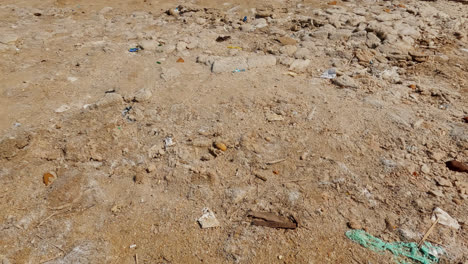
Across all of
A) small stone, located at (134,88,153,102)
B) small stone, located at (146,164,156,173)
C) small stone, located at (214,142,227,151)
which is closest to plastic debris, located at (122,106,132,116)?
small stone, located at (134,88,153,102)

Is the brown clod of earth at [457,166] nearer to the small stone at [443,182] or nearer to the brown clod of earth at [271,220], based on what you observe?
the small stone at [443,182]

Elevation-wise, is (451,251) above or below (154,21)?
below


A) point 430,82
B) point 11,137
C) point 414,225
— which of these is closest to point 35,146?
point 11,137

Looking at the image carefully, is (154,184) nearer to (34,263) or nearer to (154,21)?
(34,263)

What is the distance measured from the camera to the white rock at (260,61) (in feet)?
12.2

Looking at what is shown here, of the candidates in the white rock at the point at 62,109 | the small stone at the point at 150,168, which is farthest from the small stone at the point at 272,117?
the white rock at the point at 62,109

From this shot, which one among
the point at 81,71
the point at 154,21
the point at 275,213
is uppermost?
the point at 154,21

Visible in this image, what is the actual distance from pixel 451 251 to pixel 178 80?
118 inches

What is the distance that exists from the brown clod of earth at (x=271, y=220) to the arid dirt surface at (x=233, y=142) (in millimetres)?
28

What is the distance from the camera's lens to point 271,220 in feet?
6.73

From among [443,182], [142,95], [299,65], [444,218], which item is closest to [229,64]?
[299,65]

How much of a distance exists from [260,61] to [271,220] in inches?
90.7

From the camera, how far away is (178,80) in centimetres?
354

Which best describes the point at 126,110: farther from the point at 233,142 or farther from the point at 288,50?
the point at 288,50
